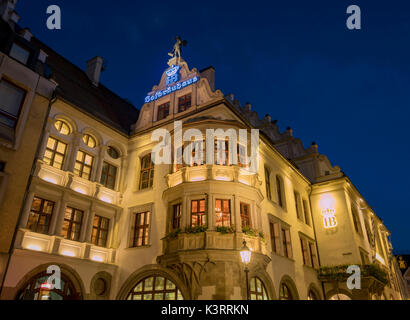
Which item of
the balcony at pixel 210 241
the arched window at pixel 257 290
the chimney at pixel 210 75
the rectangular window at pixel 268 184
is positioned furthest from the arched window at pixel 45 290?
the chimney at pixel 210 75

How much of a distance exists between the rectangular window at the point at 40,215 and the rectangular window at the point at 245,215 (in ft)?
36.5

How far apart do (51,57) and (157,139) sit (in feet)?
39.1

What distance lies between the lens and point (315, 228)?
28766mm

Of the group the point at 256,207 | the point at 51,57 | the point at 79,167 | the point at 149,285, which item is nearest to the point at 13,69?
the point at 79,167

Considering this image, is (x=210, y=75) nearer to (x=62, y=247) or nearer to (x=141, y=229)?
(x=141, y=229)

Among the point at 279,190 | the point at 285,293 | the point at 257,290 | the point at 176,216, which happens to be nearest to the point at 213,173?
the point at 176,216

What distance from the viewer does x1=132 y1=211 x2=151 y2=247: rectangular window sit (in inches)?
805

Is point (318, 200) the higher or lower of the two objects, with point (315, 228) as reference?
higher

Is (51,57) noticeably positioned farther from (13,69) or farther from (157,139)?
(157,139)

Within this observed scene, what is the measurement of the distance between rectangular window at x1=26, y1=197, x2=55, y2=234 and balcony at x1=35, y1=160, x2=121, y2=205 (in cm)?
131

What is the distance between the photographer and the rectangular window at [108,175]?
22.1 m

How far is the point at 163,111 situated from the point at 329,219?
57.3ft

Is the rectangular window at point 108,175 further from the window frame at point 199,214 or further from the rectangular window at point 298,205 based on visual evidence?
the rectangular window at point 298,205

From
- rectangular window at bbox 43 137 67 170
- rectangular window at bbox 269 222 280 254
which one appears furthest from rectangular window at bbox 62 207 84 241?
rectangular window at bbox 269 222 280 254
